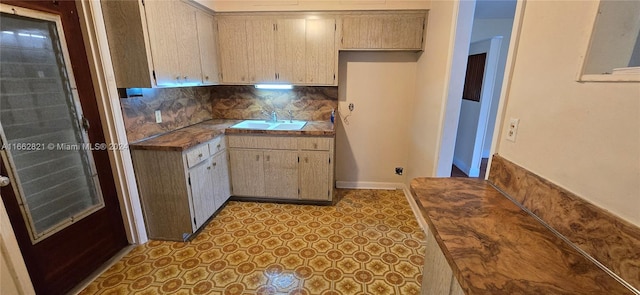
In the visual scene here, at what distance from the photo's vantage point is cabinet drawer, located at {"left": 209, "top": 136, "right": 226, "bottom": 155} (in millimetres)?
2581

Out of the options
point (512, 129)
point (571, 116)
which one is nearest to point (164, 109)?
point (512, 129)

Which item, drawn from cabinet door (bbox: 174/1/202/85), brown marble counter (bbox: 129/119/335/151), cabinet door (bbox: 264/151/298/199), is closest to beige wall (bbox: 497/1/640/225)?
brown marble counter (bbox: 129/119/335/151)

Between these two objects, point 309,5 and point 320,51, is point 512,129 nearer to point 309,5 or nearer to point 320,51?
point 320,51

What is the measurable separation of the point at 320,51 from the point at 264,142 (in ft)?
3.91

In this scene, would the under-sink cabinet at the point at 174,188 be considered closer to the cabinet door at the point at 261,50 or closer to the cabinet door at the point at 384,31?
the cabinet door at the point at 261,50

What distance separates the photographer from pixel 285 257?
2197 millimetres

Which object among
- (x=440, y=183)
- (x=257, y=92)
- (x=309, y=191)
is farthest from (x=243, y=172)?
(x=440, y=183)

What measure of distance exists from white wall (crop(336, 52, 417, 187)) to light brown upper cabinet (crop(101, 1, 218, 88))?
67.1 inches

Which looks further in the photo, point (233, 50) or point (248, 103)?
point (248, 103)

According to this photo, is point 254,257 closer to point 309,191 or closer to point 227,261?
point 227,261

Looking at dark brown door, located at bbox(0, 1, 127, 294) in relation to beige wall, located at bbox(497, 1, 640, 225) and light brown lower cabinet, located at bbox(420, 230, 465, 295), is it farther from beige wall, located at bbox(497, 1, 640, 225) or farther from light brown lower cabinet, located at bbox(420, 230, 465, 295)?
beige wall, located at bbox(497, 1, 640, 225)

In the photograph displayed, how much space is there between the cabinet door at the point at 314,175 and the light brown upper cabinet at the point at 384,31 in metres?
1.26

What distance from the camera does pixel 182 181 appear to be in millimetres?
2238

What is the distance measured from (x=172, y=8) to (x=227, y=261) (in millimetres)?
2215
